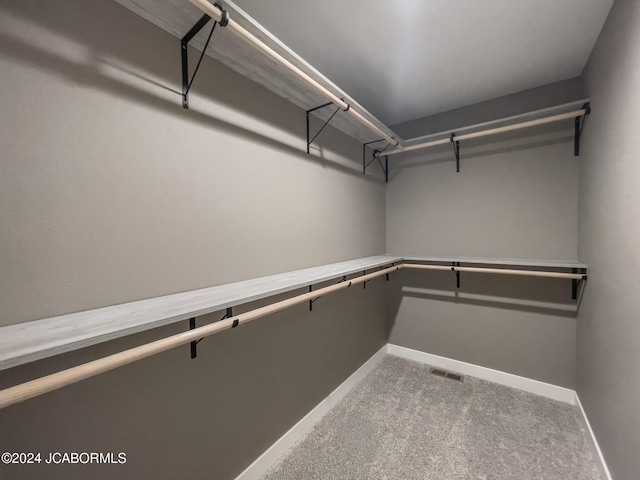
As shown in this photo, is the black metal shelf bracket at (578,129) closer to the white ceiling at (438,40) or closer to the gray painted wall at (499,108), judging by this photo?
the gray painted wall at (499,108)

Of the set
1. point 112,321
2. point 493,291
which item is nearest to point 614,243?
point 493,291

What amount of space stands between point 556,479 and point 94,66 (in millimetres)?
2821

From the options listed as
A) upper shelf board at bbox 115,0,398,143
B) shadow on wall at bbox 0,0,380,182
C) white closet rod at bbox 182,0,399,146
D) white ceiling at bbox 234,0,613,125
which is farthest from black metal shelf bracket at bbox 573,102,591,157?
shadow on wall at bbox 0,0,380,182

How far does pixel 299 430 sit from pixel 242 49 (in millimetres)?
2163

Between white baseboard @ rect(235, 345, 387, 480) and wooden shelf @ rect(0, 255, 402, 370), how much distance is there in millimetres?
1031

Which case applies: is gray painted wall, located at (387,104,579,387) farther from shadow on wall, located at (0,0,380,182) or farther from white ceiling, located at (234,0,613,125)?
shadow on wall, located at (0,0,380,182)

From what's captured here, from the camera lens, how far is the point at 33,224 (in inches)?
30.5

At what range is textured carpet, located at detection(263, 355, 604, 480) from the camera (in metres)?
1.44

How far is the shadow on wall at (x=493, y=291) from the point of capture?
6.64 ft

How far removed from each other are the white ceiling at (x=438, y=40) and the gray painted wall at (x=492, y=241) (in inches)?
19.9

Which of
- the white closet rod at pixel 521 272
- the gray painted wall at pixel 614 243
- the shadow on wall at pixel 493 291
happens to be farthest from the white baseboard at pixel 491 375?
the white closet rod at pixel 521 272

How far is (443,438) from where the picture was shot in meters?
1.66

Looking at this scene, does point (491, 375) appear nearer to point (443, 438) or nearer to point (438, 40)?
point (443, 438)

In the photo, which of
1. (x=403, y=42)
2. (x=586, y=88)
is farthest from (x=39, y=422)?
(x=586, y=88)
